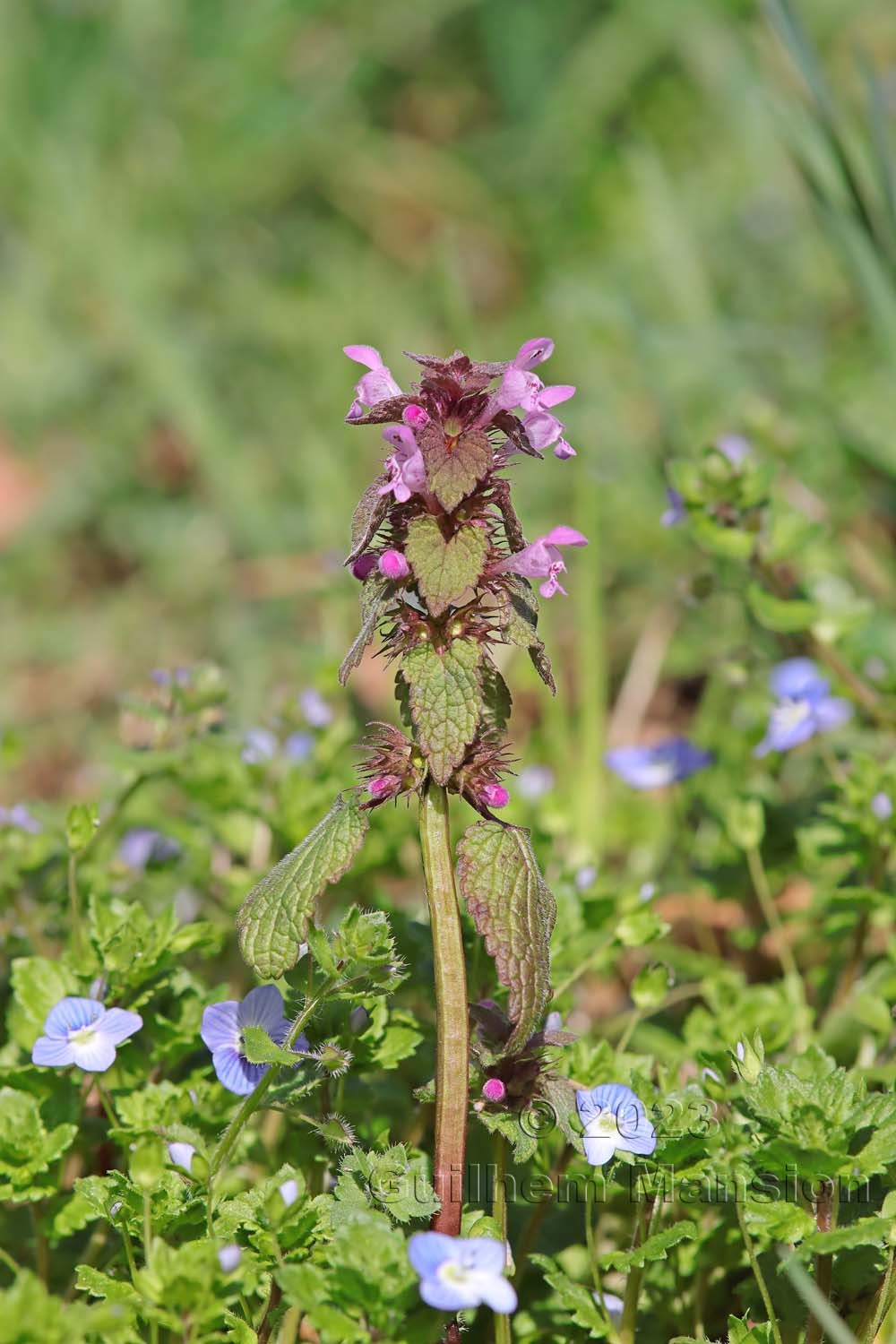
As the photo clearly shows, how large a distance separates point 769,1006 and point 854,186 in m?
1.53

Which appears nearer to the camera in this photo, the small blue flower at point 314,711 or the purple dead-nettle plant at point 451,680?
the purple dead-nettle plant at point 451,680

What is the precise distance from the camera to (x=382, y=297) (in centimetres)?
437

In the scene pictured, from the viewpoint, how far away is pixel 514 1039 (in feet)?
3.99

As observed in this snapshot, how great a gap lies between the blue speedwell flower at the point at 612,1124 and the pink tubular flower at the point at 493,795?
349 millimetres

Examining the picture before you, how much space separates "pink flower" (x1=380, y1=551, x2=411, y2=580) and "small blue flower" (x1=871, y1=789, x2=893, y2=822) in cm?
92

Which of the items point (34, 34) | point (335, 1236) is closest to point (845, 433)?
point (335, 1236)

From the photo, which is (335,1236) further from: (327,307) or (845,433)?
(327,307)

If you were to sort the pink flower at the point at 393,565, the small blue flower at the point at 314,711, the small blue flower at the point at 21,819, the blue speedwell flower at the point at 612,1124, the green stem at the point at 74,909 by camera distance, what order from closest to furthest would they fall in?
the pink flower at the point at 393,565 → the blue speedwell flower at the point at 612,1124 → the green stem at the point at 74,909 → the small blue flower at the point at 21,819 → the small blue flower at the point at 314,711

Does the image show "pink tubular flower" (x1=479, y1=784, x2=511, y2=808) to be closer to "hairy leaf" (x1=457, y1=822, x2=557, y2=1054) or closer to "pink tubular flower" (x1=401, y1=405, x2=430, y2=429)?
"hairy leaf" (x1=457, y1=822, x2=557, y2=1054)

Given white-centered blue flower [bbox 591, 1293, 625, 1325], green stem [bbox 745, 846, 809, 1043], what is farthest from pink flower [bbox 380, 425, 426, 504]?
green stem [bbox 745, 846, 809, 1043]

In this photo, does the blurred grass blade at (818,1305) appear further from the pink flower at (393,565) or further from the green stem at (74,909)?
the green stem at (74,909)

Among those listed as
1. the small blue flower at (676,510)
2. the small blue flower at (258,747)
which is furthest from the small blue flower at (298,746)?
the small blue flower at (676,510)

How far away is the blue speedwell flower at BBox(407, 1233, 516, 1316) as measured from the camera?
1116 mm

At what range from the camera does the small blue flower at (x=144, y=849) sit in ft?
7.20
